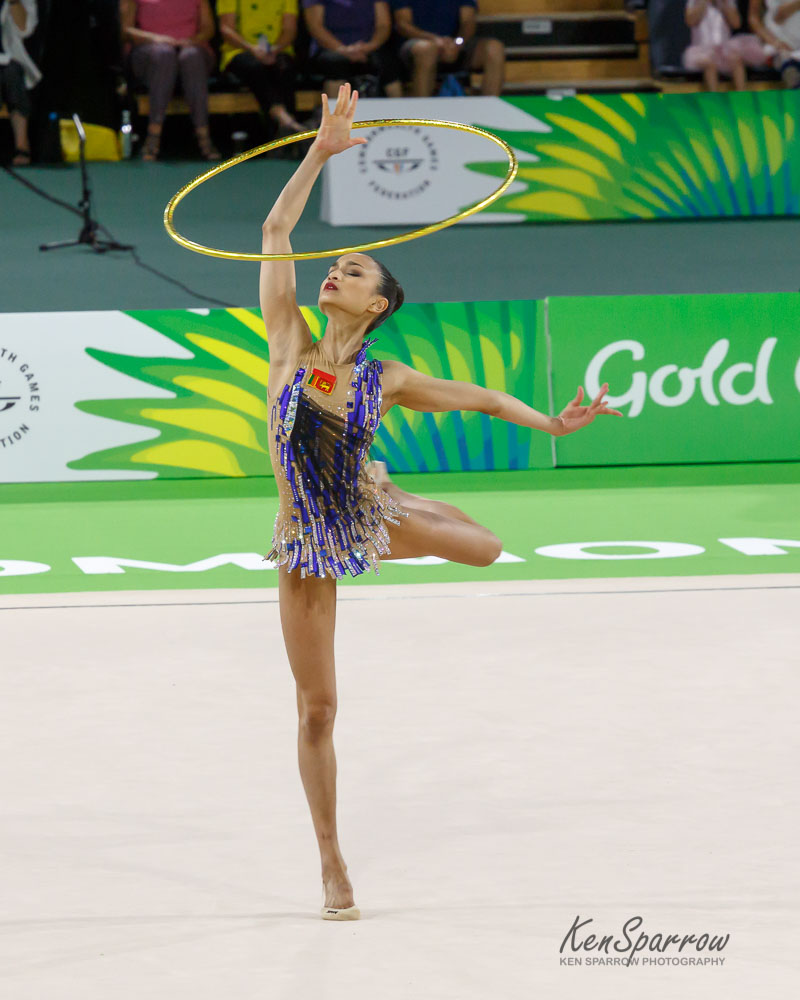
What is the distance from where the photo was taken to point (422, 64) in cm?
1316

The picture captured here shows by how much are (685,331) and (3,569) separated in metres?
4.45

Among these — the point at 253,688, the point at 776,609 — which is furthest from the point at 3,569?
the point at 776,609

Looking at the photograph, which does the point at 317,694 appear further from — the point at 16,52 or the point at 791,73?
the point at 791,73

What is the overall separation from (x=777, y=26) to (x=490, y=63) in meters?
2.77

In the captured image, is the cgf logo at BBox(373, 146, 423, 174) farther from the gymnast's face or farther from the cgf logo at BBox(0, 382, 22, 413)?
the gymnast's face

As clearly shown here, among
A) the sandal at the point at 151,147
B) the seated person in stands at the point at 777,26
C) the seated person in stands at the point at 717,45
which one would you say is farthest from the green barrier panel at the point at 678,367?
the sandal at the point at 151,147

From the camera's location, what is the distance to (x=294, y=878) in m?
3.88

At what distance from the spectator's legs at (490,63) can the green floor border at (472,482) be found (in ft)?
18.6

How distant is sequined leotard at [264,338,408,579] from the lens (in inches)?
142

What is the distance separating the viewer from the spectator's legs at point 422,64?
13.1m

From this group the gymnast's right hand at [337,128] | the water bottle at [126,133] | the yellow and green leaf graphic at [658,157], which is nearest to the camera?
the gymnast's right hand at [337,128]

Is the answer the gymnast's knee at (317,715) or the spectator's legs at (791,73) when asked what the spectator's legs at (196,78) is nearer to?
the spectator's legs at (791,73)

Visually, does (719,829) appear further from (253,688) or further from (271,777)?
(253,688)

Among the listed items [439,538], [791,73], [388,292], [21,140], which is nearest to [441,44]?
[791,73]
